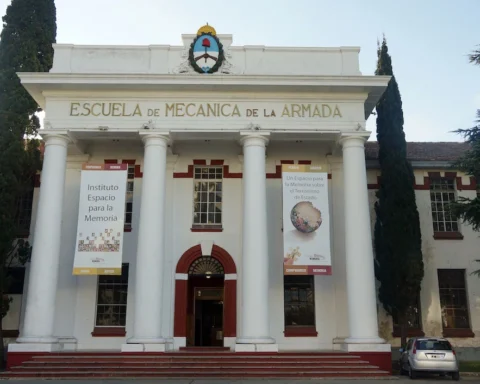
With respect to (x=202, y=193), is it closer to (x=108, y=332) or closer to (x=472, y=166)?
(x=108, y=332)

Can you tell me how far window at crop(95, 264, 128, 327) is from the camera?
2036 cm

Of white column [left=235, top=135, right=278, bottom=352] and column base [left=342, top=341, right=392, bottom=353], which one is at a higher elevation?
white column [left=235, top=135, right=278, bottom=352]

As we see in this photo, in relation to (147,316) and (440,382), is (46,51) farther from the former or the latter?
(440,382)

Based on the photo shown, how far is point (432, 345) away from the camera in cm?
1733

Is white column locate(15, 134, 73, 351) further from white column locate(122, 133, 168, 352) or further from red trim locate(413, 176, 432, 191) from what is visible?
red trim locate(413, 176, 432, 191)

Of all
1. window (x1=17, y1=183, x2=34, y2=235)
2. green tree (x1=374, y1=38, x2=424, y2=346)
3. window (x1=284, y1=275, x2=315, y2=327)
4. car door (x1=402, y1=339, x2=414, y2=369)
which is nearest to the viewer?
car door (x1=402, y1=339, x2=414, y2=369)

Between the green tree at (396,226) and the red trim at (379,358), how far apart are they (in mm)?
3591

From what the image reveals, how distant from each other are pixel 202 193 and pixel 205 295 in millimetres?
4222

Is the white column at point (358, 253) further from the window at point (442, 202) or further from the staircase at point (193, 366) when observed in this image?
the window at point (442, 202)

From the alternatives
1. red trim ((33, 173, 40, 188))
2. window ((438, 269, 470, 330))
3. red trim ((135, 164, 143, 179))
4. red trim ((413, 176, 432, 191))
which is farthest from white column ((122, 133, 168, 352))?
window ((438, 269, 470, 330))

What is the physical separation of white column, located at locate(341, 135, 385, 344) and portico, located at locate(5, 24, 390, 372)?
1.5 inches

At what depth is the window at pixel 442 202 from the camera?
74.1ft

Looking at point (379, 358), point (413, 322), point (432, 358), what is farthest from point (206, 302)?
point (432, 358)

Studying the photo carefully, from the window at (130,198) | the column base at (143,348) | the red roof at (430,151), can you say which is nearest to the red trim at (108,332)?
the column base at (143,348)
